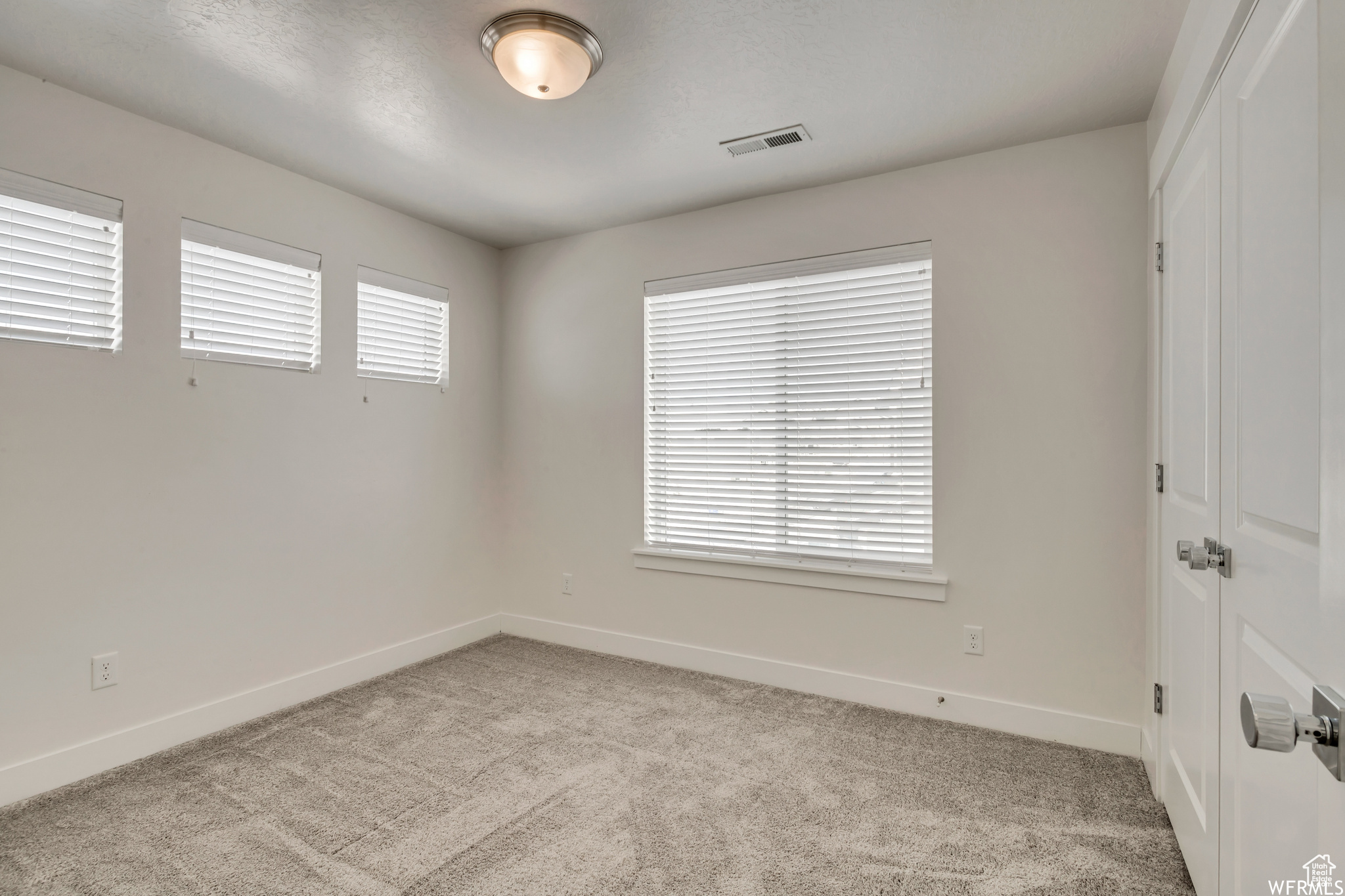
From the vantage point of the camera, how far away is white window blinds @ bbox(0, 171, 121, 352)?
7.73 feet

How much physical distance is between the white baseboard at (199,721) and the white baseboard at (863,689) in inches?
33.1

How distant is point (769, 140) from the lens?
2842mm

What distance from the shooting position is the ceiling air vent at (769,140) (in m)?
2.76

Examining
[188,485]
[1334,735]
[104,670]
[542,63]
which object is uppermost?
[542,63]

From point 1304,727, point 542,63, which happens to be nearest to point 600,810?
point 1304,727

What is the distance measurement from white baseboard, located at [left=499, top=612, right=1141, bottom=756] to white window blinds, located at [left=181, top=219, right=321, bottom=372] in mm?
2211

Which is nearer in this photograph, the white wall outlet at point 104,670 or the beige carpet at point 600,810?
the beige carpet at point 600,810

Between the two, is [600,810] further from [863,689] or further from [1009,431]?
[1009,431]

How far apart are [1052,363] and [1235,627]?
160 centimetres

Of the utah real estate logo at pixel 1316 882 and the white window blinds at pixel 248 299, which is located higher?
the white window blinds at pixel 248 299

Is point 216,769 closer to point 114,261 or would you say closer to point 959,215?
Result: point 114,261

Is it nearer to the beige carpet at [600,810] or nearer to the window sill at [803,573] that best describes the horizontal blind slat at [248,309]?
the beige carpet at [600,810]

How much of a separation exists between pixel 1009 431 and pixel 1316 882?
7.06ft

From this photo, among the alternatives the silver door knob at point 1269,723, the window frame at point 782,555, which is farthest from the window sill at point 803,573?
the silver door knob at point 1269,723
